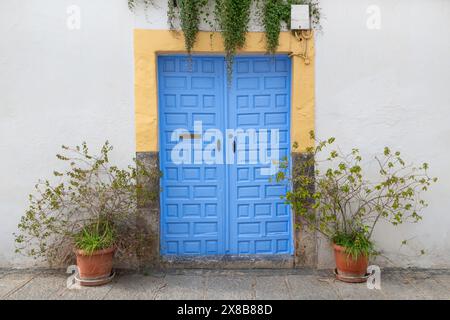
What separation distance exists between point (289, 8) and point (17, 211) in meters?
3.67

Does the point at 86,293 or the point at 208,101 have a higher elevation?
the point at 208,101

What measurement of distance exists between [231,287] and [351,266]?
1236 mm

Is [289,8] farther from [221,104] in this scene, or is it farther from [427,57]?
[427,57]

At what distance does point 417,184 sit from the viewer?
488cm

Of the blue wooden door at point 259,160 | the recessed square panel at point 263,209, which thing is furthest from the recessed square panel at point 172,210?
the recessed square panel at point 263,209

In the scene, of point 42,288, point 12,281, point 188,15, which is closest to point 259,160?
point 188,15

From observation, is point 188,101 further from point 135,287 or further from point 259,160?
point 135,287

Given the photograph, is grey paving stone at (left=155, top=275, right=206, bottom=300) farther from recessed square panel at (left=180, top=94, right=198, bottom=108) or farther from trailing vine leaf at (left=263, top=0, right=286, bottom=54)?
trailing vine leaf at (left=263, top=0, right=286, bottom=54)

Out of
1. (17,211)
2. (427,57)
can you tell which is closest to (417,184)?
(427,57)

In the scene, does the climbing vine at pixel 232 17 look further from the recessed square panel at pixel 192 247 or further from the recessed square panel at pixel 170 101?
the recessed square panel at pixel 192 247

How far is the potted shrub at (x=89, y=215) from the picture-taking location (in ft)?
14.6

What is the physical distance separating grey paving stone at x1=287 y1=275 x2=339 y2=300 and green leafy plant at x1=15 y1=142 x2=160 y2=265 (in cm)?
161

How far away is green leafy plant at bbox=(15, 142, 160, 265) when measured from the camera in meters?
4.57

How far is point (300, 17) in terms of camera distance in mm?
4715
